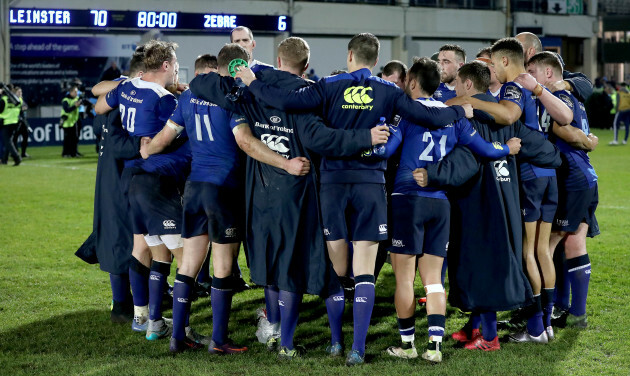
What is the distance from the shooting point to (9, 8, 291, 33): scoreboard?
1053 inches

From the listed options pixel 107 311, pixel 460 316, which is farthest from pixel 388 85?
pixel 107 311

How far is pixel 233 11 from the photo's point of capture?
31453 millimetres

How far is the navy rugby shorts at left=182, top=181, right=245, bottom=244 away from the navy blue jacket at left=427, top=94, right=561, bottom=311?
150cm

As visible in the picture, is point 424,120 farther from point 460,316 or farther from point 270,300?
point 460,316

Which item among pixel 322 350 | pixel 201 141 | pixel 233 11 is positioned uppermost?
pixel 233 11

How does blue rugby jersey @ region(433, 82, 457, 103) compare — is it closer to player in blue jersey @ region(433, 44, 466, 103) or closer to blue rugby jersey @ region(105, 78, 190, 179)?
player in blue jersey @ region(433, 44, 466, 103)

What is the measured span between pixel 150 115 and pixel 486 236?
254 centimetres

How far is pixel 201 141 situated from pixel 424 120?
4.92ft

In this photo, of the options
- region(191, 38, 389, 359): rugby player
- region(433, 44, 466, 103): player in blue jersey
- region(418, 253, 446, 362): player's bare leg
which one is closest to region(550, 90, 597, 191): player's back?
region(433, 44, 466, 103): player in blue jersey

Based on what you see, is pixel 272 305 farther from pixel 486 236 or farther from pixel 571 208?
pixel 571 208

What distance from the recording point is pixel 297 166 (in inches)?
204

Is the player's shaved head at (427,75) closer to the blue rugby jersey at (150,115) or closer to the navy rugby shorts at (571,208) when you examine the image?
the navy rugby shorts at (571,208)

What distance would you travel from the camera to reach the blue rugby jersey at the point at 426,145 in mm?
5340

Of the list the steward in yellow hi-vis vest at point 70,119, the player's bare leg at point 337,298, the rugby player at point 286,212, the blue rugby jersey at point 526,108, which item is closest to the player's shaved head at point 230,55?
the rugby player at point 286,212
